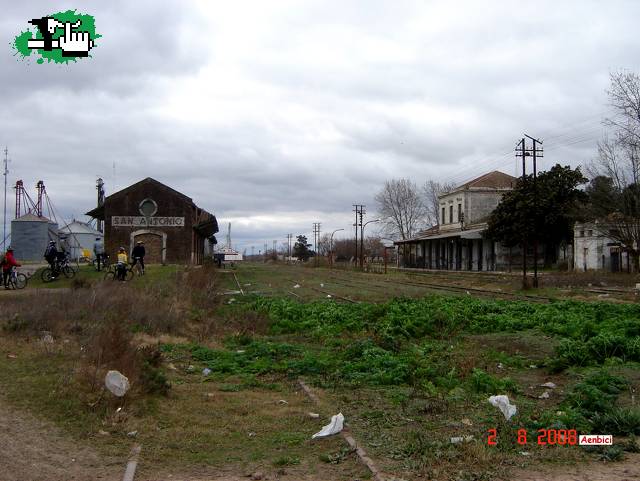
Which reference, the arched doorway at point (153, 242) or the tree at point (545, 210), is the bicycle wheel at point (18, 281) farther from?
the tree at point (545, 210)

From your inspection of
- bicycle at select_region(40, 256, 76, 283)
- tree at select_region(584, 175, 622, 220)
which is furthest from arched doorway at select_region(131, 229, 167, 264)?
tree at select_region(584, 175, 622, 220)

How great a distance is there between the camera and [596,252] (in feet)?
162

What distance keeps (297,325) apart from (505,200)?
44074mm

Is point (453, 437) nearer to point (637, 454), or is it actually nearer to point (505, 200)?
point (637, 454)

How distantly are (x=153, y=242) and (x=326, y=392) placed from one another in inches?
1738

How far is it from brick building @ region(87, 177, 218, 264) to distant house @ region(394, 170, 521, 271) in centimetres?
2637

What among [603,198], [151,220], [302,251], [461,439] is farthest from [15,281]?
[302,251]

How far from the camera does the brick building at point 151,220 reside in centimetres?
5038

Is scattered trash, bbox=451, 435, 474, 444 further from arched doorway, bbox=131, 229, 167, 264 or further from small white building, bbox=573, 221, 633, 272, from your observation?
arched doorway, bbox=131, 229, 167, 264

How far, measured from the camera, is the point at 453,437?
6.32m

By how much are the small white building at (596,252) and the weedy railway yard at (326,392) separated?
117ft

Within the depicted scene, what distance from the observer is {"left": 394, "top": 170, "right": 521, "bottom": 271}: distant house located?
204 ft

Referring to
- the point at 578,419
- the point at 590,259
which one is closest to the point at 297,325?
the point at 578,419
